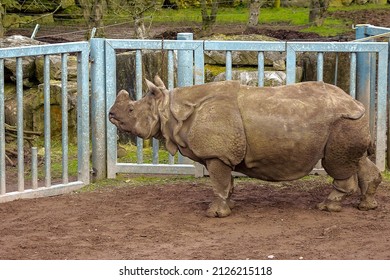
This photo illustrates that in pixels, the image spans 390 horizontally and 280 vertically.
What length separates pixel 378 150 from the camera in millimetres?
12688

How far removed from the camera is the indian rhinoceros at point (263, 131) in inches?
415

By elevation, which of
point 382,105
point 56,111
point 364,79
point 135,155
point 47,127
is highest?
point 364,79

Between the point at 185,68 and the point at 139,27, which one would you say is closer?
the point at 185,68

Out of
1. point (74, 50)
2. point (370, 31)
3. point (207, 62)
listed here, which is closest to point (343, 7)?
point (207, 62)

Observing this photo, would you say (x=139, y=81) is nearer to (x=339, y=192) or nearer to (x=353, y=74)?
(x=353, y=74)

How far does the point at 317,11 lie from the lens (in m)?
24.2

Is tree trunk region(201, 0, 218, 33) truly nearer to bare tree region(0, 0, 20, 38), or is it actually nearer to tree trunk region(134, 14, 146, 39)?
tree trunk region(134, 14, 146, 39)

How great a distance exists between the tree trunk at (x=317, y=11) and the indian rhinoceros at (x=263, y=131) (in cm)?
1281

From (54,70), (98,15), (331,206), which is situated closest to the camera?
(331,206)

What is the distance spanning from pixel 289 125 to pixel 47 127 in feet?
8.96

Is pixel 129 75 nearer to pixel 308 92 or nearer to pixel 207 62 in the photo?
pixel 207 62

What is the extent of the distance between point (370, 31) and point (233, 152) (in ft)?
11.9

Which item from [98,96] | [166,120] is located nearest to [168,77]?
[98,96]

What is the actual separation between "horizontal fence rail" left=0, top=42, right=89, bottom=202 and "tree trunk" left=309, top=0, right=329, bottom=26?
1171cm
